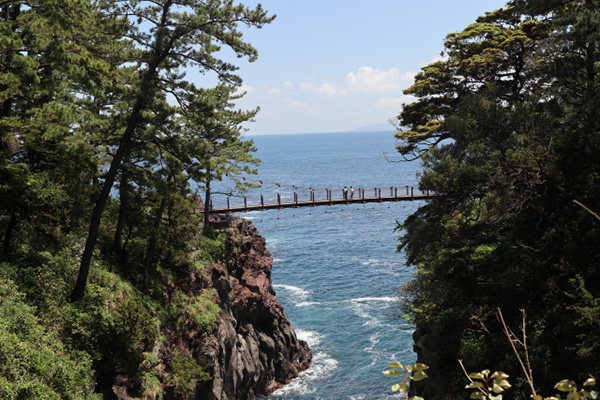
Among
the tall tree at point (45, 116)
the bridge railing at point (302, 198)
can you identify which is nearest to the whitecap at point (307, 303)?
the bridge railing at point (302, 198)

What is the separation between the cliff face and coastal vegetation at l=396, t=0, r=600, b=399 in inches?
392

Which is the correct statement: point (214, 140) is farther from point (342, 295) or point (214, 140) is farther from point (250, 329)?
point (342, 295)

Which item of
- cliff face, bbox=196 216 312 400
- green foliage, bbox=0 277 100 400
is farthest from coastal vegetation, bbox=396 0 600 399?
cliff face, bbox=196 216 312 400

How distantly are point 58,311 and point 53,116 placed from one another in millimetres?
5468

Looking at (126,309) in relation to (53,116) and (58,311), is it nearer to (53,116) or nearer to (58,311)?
(58,311)

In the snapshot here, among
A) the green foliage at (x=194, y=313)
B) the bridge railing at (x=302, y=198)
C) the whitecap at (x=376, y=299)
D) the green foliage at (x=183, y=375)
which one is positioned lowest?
the whitecap at (x=376, y=299)

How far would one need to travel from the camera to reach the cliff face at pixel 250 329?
2597 cm

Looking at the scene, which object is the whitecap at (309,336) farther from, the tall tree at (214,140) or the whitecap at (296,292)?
the tall tree at (214,140)

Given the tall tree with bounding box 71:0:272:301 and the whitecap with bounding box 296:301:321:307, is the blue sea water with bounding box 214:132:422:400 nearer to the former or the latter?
the whitecap with bounding box 296:301:321:307

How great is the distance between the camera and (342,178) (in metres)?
118

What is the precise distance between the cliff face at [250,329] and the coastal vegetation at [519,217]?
995 centimetres

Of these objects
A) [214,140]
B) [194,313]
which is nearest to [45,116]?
[194,313]

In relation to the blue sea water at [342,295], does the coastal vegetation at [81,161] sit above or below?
above

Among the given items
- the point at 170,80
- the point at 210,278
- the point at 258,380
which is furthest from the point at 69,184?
the point at 258,380
